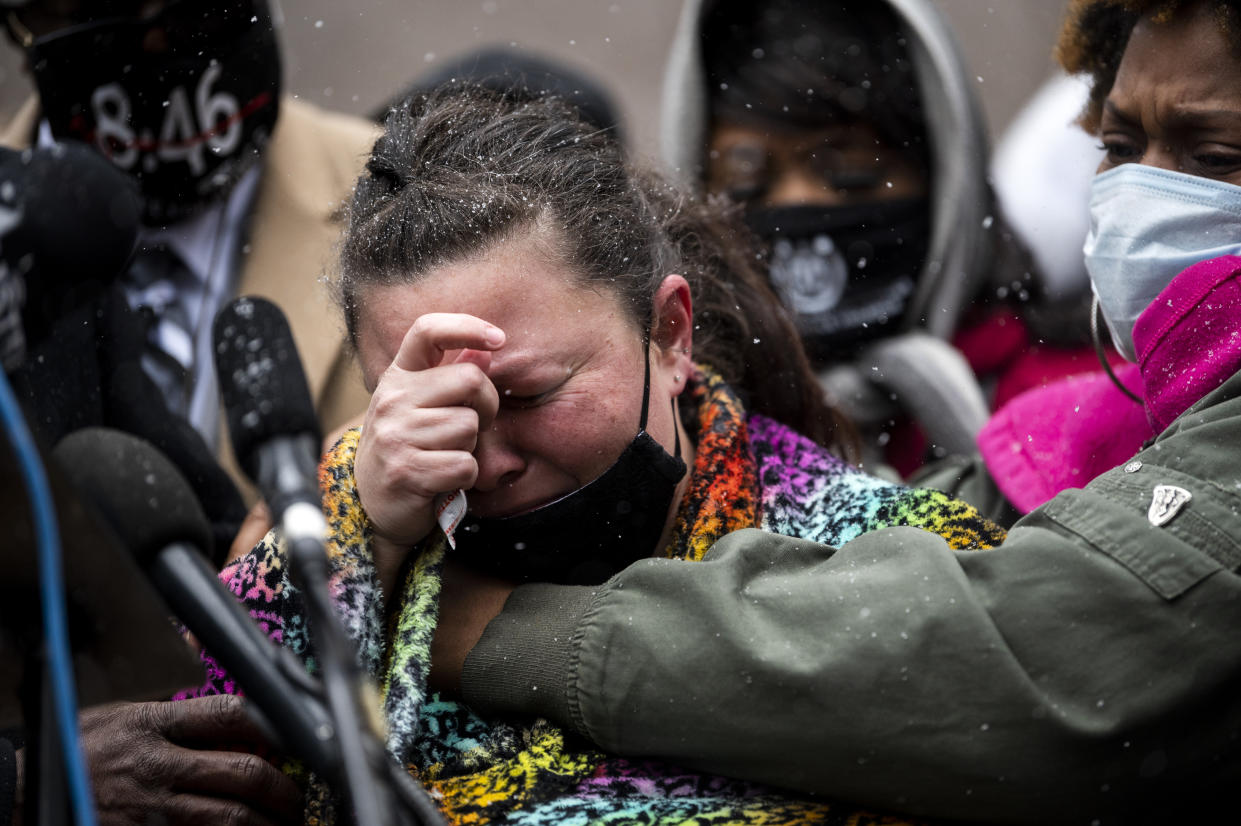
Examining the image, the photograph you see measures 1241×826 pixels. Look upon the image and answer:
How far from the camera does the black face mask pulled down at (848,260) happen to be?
4.07m

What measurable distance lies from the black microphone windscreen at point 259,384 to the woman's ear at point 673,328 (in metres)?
0.91

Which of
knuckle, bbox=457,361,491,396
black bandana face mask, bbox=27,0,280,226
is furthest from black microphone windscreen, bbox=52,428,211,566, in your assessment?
black bandana face mask, bbox=27,0,280,226

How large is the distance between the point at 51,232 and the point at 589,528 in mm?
1109

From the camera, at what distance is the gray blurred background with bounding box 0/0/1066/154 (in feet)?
15.0

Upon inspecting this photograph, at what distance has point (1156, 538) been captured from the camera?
1579 millimetres

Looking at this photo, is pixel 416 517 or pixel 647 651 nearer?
pixel 647 651

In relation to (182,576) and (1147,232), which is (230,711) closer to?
(182,576)

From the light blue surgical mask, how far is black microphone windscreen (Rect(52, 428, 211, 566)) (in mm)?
1669

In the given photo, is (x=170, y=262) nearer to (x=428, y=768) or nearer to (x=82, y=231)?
(x=428, y=768)

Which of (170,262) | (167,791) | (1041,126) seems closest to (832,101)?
(1041,126)

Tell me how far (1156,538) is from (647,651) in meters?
0.68

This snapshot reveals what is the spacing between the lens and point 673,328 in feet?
7.66

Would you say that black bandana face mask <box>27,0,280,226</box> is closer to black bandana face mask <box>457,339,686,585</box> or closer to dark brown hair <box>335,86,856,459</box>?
dark brown hair <box>335,86,856,459</box>

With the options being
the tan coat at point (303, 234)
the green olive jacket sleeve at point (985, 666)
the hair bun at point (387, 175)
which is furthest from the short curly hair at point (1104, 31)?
the tan coat at point (303, 234)
